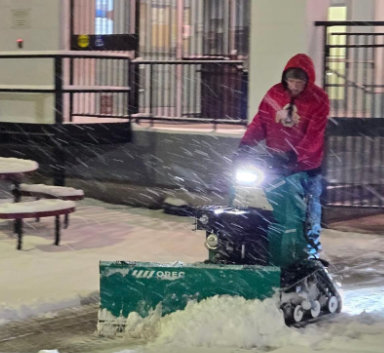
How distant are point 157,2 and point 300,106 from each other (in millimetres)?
6222

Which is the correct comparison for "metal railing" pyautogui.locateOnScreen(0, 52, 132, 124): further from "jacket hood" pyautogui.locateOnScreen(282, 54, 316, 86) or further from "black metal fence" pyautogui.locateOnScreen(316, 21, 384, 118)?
"jacket hood" pyautogui.locateOnScreen(282, 54, 316, 86)

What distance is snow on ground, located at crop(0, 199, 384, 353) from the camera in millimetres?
5195

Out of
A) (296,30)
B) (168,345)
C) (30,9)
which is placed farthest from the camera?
(30,9)

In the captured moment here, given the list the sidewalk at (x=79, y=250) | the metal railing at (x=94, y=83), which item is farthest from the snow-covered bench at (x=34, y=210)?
the metal railing at (x=94, y=83)

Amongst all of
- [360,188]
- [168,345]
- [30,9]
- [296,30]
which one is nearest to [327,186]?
[360,188]

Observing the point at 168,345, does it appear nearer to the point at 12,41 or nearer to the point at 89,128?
the point at 89,128

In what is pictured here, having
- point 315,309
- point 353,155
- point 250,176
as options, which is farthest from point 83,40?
point 315,309

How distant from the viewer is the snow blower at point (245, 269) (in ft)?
17.5

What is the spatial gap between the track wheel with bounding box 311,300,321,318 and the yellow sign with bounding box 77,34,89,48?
7695 mm

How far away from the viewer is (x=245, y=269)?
532cm

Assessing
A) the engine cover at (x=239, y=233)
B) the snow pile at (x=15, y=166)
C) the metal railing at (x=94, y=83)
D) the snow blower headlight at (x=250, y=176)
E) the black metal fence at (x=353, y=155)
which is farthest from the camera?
the metal railing at (x=94, y=83)

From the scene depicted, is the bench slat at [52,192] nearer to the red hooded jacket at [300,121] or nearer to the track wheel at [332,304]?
the red hooded jacket at [300,121]

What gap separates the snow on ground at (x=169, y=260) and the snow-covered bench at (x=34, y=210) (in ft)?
0.77

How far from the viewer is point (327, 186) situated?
9.79 meters
